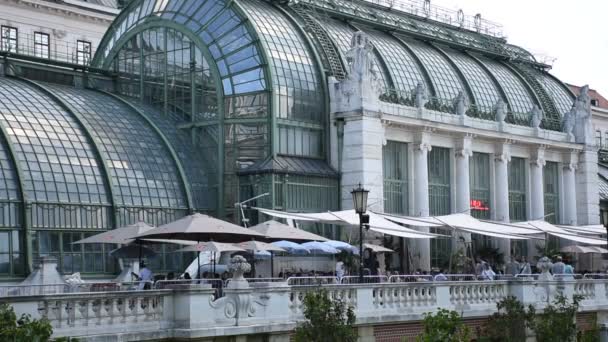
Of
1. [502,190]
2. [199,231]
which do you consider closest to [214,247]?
[199,231]

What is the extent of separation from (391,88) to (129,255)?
1960 cm

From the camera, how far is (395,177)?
52844 mm

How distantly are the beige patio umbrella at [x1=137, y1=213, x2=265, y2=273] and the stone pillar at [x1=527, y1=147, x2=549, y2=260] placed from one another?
30.7 metres

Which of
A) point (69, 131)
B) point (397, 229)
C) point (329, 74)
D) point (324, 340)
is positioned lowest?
point (324, 340)

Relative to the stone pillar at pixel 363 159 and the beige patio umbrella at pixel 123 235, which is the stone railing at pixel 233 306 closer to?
the beige patio umbrella at pixel 123 235

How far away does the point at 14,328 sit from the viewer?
17.1 metres

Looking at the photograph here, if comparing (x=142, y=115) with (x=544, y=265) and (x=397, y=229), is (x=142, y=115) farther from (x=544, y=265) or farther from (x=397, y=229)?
(x=544, y=265)

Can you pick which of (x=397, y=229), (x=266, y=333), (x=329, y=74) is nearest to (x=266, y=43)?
(x=329, y=74)

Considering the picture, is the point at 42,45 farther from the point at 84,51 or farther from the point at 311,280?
the point at 311,280

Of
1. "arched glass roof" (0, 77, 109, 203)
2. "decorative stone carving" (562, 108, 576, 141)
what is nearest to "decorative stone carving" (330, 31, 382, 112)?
"arched glass roof" (0, 77, 109, 203)

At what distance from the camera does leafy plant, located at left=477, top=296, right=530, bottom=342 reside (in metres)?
30.7

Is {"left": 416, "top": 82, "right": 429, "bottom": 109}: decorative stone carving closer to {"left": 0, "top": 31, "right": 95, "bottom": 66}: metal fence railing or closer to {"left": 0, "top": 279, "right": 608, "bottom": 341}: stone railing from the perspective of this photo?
{"left": 0, "top": 279, "right": 608, "bottom": 341}: stone railing

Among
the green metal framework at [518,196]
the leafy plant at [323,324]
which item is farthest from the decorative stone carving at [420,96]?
the leafy plant at [323,324]

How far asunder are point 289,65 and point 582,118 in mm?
22479
